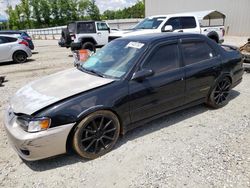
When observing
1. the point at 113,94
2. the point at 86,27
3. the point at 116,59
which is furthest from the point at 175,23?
the point at 113,94

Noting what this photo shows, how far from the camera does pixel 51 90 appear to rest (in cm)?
338

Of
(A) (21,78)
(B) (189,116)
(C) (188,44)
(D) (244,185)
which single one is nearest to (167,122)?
(B) (189,116)

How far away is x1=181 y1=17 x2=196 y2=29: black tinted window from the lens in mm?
10539

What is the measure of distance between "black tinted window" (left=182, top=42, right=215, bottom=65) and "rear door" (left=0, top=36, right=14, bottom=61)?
9974 millimetres

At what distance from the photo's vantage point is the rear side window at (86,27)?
13.2 m

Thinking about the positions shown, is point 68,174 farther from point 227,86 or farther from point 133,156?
point 227,86

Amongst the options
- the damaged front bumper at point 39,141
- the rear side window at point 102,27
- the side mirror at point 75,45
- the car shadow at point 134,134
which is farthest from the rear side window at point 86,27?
the damaged front bumper at point 39,141


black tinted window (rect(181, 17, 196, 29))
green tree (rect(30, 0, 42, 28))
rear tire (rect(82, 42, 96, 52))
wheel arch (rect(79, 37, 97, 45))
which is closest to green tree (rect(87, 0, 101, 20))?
green tree (rect(30, 0, 42, 28))

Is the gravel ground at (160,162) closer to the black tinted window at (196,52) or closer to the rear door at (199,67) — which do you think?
the rear door at (199,67)

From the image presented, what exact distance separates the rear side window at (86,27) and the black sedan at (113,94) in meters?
9.58

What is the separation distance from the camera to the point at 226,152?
3.34 meters

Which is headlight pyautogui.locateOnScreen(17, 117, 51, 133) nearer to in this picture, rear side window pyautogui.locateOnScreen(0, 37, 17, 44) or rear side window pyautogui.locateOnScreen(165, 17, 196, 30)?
rear side window pyautogui.locateOnScreen(165, 17, 196, 30)

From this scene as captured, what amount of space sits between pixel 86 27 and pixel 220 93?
10513 millimetres

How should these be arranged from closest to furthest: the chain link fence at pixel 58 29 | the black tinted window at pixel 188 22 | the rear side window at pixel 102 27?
the black tinted window at pixel 188 22
the rear side window at pixel 102 27
the chain link fence at pixel 58 29
